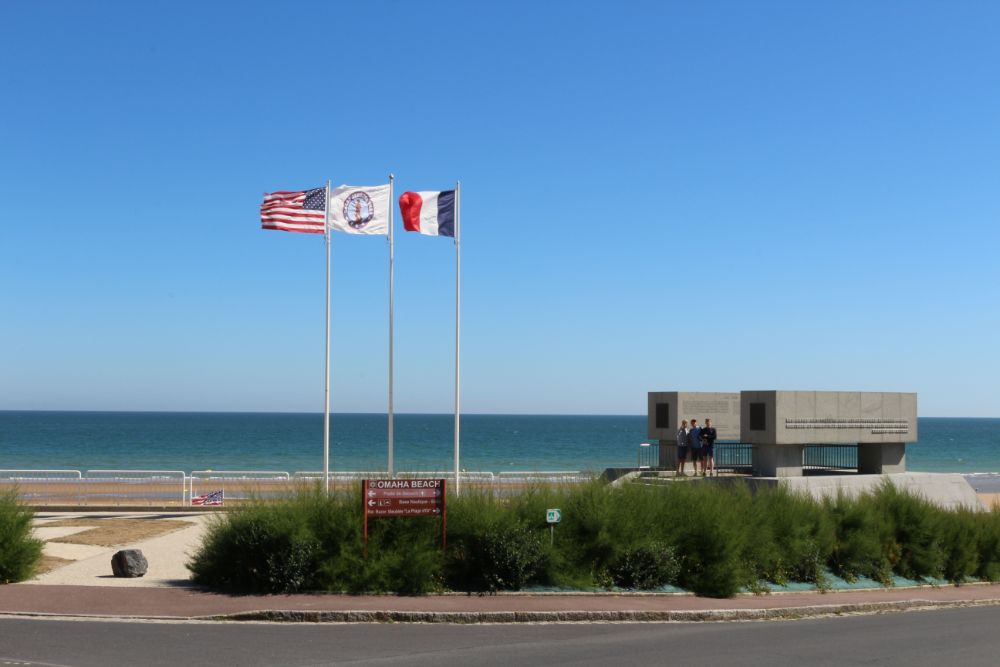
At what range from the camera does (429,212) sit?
25.7 m

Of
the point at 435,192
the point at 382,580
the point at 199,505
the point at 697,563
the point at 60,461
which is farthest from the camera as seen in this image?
the point at 60,461

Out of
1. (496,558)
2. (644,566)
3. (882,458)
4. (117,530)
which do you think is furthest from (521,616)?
(882,458)

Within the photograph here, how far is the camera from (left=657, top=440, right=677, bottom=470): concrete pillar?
106ft

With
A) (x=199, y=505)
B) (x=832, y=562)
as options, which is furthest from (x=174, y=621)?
(x=199, y=505)

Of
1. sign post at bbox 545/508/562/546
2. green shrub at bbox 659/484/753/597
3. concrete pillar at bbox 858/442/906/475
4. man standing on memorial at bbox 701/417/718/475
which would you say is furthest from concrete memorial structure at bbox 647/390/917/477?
sign post at bbox 545/508/562/546

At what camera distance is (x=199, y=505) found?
29.5m

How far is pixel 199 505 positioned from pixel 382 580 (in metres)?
15.5

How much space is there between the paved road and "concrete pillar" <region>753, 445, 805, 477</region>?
1518cm

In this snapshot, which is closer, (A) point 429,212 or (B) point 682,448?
(A) point 429,212

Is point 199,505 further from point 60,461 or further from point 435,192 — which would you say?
point 60,461

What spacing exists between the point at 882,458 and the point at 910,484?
1.72 meters

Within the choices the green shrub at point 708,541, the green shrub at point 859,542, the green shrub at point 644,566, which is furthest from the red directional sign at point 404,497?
the green shrub at point 859,542

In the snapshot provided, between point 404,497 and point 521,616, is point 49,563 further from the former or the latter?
point 521,616

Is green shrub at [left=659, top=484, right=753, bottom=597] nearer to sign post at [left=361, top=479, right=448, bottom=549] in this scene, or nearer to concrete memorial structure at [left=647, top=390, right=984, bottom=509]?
sign post at [left=361, top=479, right=448, bottom=549]
